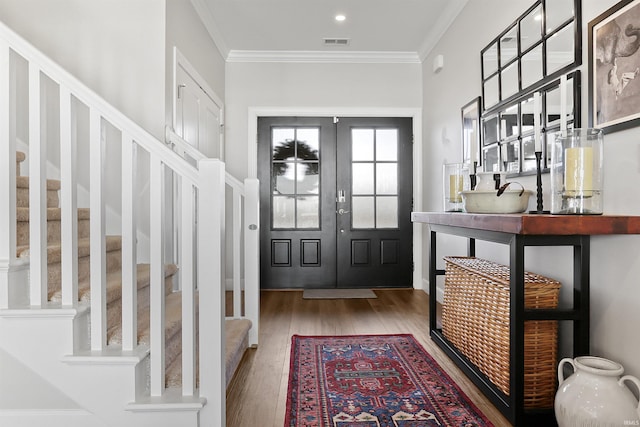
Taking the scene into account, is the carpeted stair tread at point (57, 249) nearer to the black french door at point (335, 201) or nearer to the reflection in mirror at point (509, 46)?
the black french door at point (335, 201)

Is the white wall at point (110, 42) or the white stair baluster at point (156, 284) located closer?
the white stair baluster at point (156, 284)

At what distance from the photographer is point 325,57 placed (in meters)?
4.42

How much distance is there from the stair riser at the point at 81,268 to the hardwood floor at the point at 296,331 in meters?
0.87

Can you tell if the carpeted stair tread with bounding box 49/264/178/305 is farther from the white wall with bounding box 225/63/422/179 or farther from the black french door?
the white wall with bounding box 225/63/422/179

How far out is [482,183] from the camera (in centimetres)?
201

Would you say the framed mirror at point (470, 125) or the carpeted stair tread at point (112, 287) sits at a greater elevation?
the framed mirror at point (470, 125)

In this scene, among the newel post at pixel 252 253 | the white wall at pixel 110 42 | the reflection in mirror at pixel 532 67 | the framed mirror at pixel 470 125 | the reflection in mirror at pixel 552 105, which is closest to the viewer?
the reflection in mirror at pixel 552 105

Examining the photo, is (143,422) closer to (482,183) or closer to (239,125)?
(482,183)

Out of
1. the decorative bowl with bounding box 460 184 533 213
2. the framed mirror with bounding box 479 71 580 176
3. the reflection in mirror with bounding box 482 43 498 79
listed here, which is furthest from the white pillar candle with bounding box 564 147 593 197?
the reflection in mirror with bounding box 482 43 498 79

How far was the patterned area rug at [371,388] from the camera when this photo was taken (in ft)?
5.63

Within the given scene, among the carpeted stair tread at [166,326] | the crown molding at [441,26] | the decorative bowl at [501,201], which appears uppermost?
the crown molding at [441,26]

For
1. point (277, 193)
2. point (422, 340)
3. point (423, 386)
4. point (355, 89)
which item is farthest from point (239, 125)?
point (423, 386)

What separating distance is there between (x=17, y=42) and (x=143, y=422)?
1.48m

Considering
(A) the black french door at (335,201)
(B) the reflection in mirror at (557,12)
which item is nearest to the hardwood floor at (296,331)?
(A) the black french door at (335,201)
